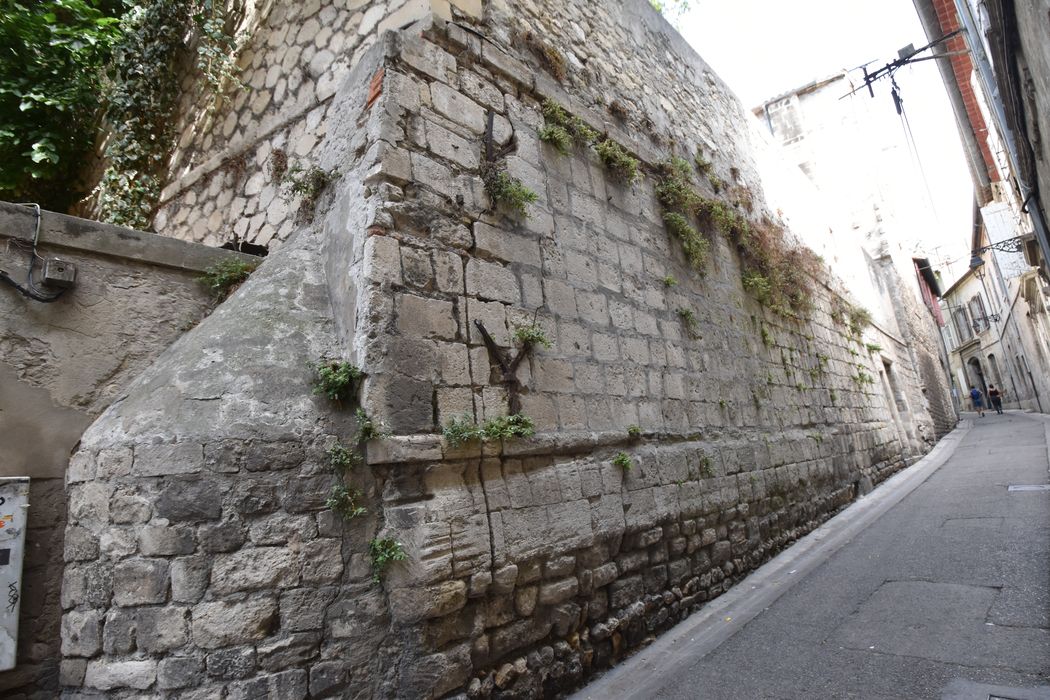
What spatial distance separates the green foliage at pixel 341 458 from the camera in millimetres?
2793

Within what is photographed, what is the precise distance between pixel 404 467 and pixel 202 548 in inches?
35.4

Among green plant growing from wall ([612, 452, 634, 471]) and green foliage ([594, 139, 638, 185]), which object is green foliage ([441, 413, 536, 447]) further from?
green foliage ([594, 139, 638, 185])

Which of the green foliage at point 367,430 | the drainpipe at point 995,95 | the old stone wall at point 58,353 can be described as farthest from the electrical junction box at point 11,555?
the drainpipe at point 995,95

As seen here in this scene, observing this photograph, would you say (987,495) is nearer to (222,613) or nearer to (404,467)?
(404,467)

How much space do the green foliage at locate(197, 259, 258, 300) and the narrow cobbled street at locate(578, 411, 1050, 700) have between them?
323 centimetres

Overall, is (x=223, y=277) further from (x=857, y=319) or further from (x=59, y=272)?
(x=857, y=319)

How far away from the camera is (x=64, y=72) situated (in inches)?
225

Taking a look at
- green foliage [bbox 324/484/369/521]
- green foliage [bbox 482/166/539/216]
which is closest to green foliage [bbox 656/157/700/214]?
green foliage [bbox 482/166/539/216]

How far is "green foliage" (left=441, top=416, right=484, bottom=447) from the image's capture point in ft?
9.89

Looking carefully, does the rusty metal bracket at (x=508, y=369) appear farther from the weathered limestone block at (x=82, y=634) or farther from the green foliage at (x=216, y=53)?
the green foliage at (x=216, y=53)

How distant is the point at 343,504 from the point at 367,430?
36 cm

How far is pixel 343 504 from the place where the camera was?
9.08ft

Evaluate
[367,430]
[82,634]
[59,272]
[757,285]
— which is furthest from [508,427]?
[757,285]

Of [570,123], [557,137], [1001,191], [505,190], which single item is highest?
[1001,191]
